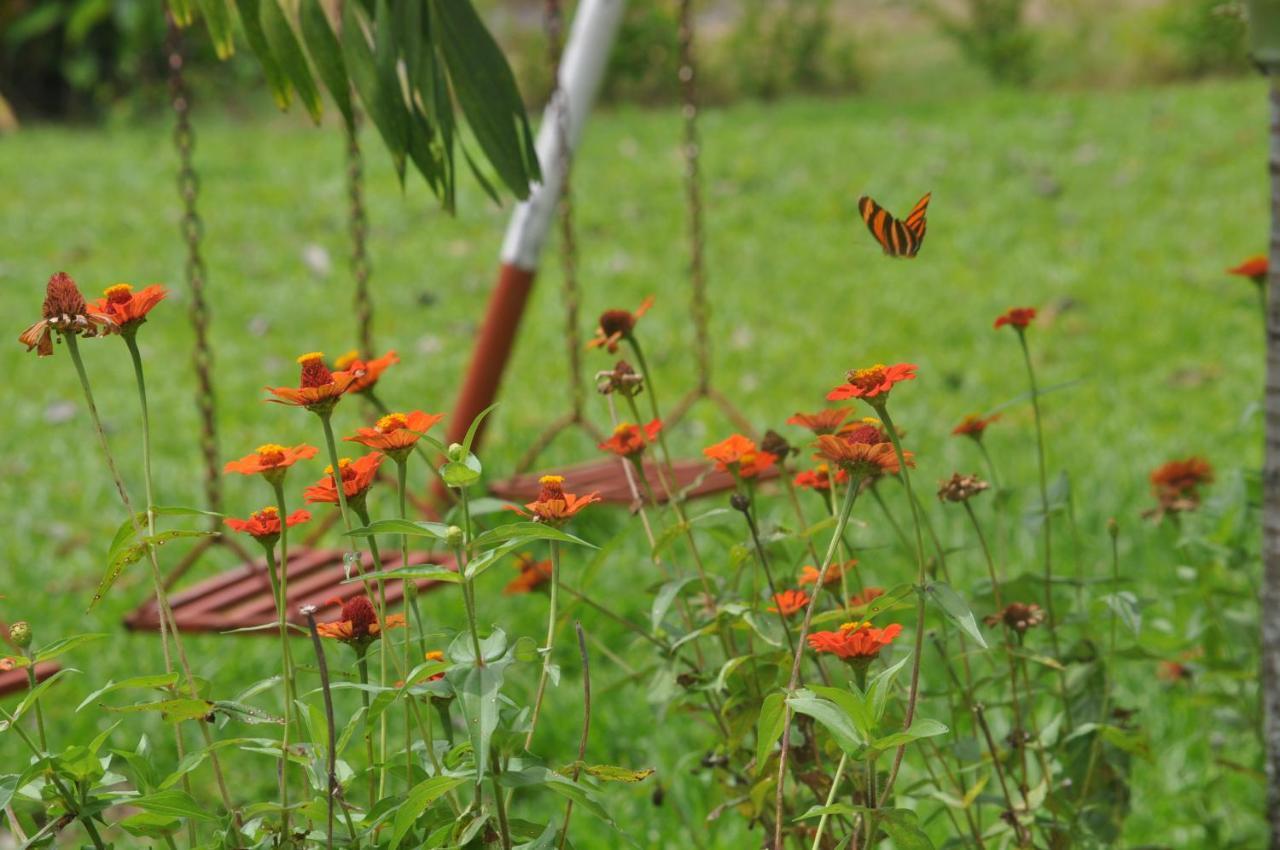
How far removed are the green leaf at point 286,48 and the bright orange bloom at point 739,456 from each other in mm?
546

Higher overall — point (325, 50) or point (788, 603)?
point (325, 50)

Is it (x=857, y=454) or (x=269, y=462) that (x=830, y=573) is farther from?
(x=269, y=462)

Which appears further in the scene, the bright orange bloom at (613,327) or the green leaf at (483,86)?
the green leaf at (483,86)

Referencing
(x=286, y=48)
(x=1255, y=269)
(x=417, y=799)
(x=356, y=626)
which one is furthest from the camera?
(x=1255, y=269)

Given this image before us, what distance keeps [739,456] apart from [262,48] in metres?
0.71

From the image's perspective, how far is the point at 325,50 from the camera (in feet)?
4.85

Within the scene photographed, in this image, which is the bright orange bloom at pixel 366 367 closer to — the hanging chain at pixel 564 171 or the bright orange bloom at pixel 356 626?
the bright orange bloom at pixel 356 626

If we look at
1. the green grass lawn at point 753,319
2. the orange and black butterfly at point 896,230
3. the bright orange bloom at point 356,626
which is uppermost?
the orange and black butterfly at point 896,230

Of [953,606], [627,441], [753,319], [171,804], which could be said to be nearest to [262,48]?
[627,441]

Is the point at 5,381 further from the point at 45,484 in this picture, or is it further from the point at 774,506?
the point at 774,506

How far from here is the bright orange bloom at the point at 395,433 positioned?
0.98m

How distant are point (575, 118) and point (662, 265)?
247 centimetres

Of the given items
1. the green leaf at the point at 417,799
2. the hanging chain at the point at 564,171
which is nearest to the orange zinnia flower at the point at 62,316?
the green leaf at the point at 417,799

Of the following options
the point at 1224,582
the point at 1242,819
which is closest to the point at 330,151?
the point at 1224,582
